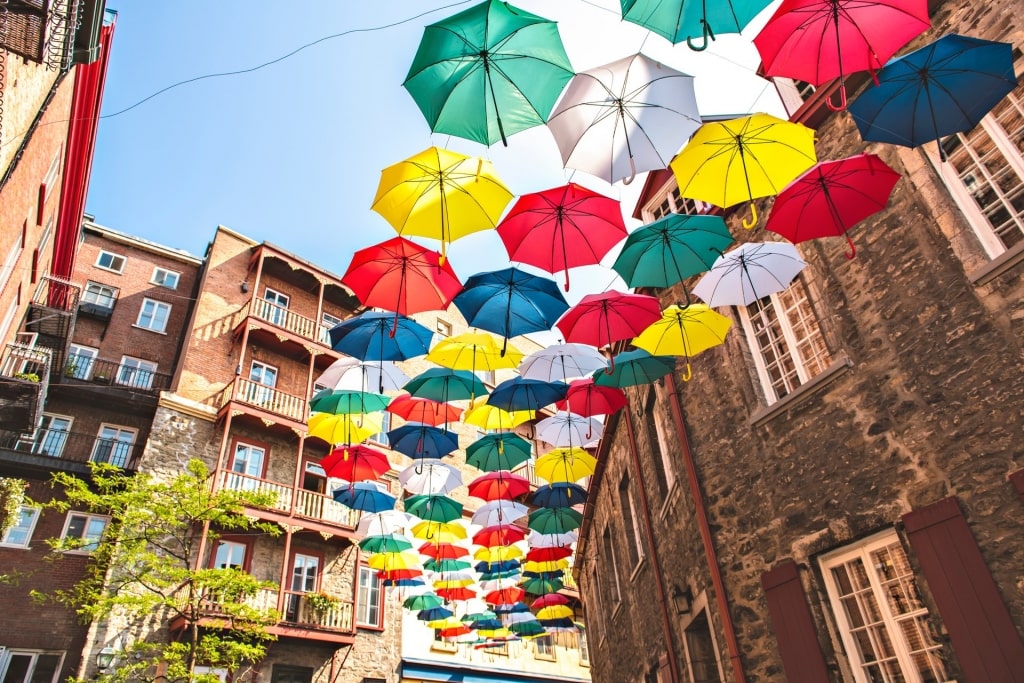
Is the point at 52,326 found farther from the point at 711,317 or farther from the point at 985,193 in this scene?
the point at 985,193

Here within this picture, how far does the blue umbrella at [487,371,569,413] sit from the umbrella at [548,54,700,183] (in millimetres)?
4692

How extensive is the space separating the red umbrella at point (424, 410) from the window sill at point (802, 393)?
5907 millimetres

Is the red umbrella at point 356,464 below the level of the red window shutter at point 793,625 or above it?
above

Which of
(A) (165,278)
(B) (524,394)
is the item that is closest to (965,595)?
(B) (524,394)

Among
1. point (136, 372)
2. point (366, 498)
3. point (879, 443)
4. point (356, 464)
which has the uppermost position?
point (136, 372)

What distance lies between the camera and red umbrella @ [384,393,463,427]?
1217cm

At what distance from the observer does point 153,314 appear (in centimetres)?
2145

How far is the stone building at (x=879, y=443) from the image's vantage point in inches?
221

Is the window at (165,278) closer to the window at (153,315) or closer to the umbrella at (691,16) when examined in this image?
the window at (153,315)

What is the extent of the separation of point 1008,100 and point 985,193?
952 millimetres

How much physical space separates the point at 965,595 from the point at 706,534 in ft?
11.8

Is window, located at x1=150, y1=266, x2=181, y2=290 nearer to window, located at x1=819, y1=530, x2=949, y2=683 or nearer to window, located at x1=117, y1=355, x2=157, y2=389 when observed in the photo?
window, located at x1=117, y1=355, x2=157, y2=389

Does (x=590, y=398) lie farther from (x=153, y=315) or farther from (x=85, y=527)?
(x=153, y=315)

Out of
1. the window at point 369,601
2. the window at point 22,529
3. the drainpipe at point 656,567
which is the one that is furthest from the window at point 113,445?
the drainpipe at point 656,567
